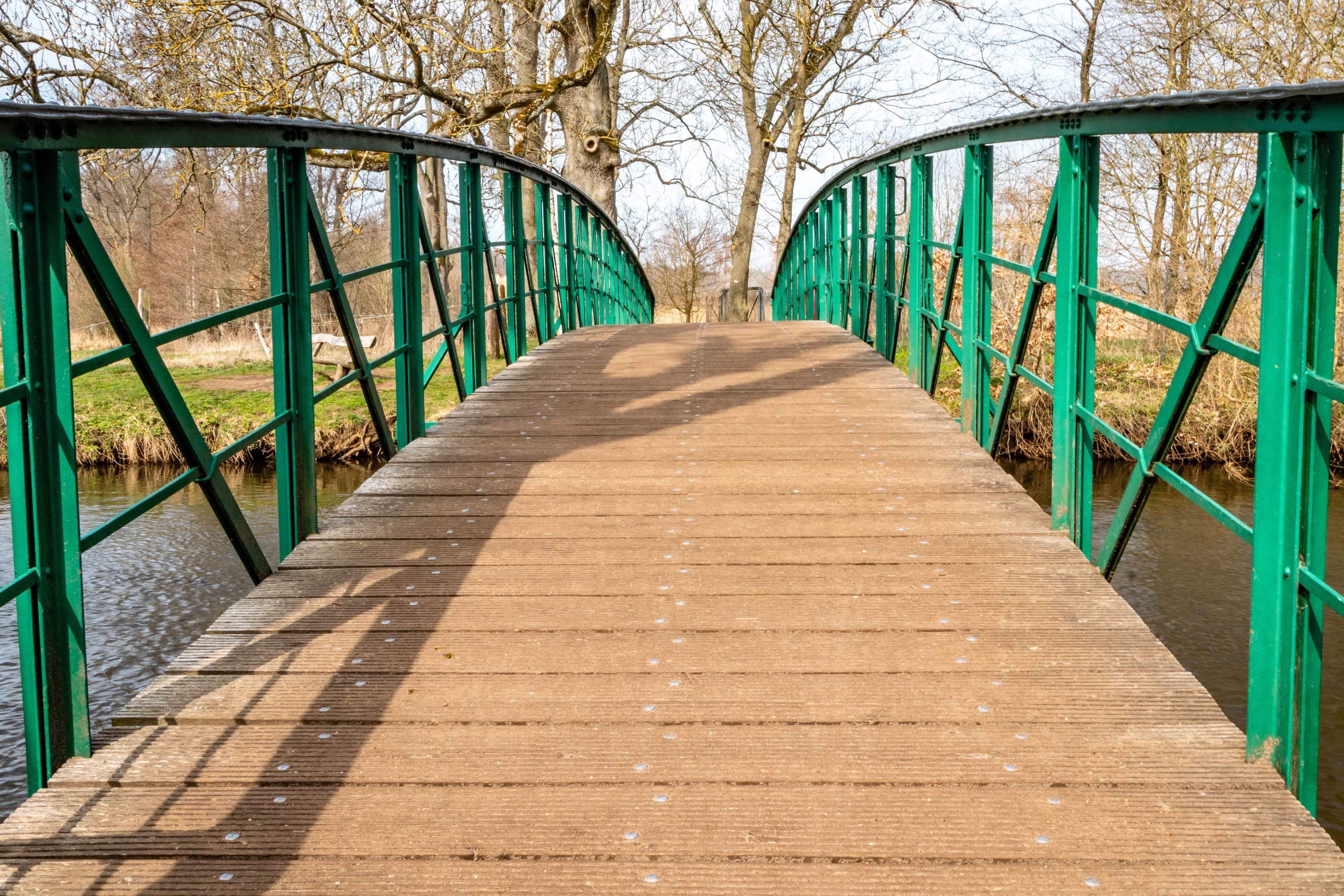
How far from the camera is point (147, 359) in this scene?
2682 millimetres

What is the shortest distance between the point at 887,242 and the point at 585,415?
2109 mm

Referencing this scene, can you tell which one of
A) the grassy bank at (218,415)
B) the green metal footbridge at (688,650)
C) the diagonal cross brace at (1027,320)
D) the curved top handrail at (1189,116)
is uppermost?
the curved top handrail at (1189,116)

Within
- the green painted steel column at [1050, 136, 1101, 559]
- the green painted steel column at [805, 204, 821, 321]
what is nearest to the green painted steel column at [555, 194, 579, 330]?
the green painted steel column at [805, 204, 821, 321]

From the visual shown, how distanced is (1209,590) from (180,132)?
328 inches

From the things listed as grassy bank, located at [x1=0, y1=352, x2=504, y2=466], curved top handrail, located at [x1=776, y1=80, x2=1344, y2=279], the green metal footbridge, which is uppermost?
curved top handrail, located at [x1=776, y1=80, x2=1344, y2=279]

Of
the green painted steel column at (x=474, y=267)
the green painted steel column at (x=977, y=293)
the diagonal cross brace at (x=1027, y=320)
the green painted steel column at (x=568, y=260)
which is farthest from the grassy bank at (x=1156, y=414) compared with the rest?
the diagonal cross brace at (x=1027, y=320)

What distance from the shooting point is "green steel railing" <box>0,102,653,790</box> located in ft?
7.24

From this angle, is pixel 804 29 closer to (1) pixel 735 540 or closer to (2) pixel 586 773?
(1) pixel 735 540

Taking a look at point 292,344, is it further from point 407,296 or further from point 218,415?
point 218,415

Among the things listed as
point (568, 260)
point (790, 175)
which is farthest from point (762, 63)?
point (568, 260)

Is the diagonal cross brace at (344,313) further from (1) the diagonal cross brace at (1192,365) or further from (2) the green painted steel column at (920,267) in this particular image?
(2) the green painted steel column at (920,267)

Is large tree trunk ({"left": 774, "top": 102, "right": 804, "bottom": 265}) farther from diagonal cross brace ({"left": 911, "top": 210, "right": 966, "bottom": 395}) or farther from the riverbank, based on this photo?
diagonal cross brace ({"left": 911, "top": 210, "right": 966, "bottom": 395})

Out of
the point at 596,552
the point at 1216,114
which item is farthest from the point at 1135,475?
the point at 596,552

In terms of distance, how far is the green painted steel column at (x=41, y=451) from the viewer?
7.20ft
